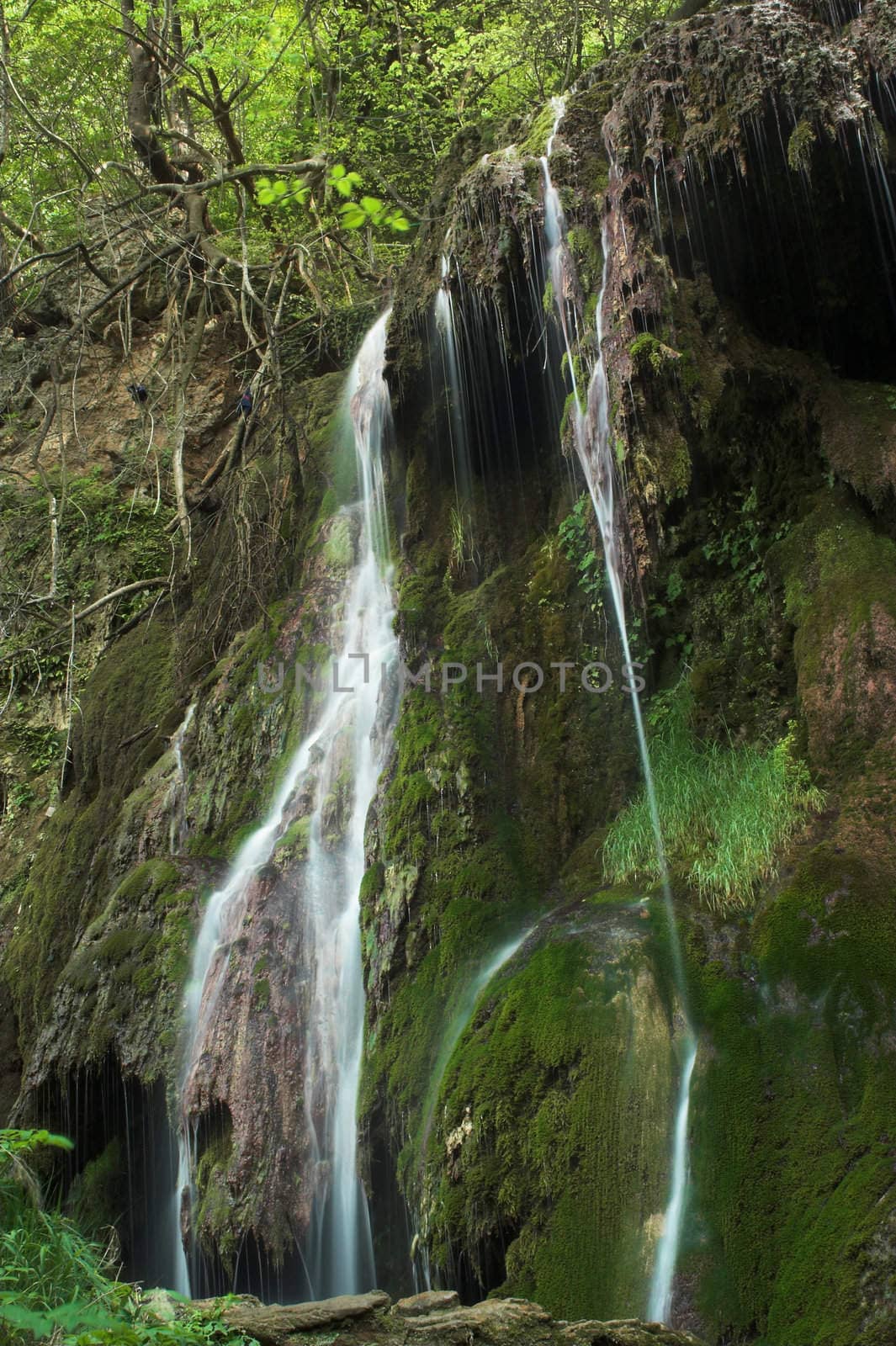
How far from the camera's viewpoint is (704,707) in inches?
268

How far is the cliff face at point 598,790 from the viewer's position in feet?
15.0

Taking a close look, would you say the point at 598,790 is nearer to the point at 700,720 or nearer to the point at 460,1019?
the point at 700,720

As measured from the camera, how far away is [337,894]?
7.55 metres

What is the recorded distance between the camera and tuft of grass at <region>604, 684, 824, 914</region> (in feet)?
18.2

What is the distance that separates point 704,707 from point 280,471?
6290 mm

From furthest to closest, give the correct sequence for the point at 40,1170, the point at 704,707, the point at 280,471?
the point at 280,471, the point at 40,1170, the point at 704,707

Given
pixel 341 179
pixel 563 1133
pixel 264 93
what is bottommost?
pixel 563 1133

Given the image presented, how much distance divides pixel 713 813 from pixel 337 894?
2.88 m

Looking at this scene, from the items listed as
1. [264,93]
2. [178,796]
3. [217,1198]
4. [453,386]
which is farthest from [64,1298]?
[264,93]

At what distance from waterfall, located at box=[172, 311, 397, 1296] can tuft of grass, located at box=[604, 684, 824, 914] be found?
6.96ft

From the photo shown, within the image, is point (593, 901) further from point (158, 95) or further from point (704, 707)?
point (158, 95)

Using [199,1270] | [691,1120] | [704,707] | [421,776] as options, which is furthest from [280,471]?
[691,1120]

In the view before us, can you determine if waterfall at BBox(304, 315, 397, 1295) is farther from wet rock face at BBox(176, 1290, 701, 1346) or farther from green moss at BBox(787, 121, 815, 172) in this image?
green moss at BBox(787, 121, 815, 172)

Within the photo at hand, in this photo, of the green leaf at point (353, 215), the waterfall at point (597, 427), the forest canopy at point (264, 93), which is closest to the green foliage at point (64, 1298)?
the waterfall at point (597, 427)
